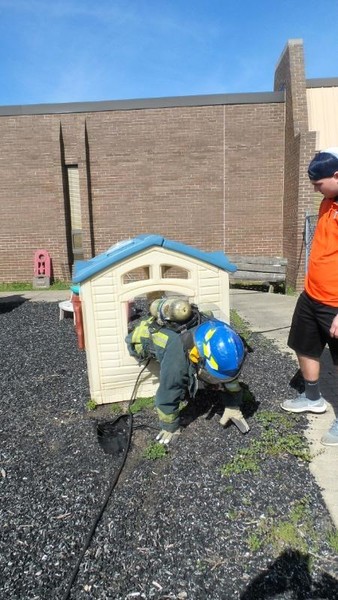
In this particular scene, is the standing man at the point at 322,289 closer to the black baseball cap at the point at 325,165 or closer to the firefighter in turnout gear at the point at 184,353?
the black baseball cap at the point at 325,165

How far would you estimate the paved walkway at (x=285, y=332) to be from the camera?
104 inches

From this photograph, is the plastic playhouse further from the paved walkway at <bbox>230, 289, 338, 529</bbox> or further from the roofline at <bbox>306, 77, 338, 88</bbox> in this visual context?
the roofline at <bbox>306, 77, 338, 88</bbox>

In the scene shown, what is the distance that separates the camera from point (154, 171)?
10953 mm

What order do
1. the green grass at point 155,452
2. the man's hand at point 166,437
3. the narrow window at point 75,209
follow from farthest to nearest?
the narrow window at point 75,209
the man's hand at point 166,437
the green grass at point 155,452

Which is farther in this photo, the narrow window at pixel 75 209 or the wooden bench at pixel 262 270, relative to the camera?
the narrow window at pixel 75 209

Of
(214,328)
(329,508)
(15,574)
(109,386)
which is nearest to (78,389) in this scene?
(109,386)

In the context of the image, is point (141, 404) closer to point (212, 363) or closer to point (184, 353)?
point (184, 353)

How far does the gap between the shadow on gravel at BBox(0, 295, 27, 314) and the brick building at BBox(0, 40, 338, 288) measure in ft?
6.84

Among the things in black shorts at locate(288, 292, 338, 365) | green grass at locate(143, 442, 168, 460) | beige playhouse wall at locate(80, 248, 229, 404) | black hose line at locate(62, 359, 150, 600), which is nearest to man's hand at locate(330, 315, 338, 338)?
black shorts at locate(288, 292, 338, 365)

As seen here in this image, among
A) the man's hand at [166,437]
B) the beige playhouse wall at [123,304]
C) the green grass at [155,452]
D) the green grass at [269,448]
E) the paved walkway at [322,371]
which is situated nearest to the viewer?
the paved walkway at [322,371]

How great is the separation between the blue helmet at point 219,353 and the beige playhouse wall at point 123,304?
38.6 inches

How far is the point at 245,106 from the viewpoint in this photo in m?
10.6

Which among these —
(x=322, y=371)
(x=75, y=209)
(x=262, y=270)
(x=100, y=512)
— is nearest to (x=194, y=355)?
(x=100, y=512)

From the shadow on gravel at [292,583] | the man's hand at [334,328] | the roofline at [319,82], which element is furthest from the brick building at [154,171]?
the shadow on gravel at [292,583]
